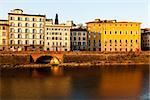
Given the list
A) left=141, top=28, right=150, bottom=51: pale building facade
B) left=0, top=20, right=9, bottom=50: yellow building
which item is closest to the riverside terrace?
left=0, top=20, right=9, bottom=50: yellow building

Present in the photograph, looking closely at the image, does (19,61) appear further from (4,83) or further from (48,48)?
(4,83)

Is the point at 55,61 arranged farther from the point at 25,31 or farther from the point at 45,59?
the point at 25,31

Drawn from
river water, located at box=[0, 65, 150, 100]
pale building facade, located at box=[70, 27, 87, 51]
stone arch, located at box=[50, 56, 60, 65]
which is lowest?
river water, located at box=[0, 65, 150, 100]

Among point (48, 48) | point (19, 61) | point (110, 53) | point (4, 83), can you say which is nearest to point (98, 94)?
point (4, 83)

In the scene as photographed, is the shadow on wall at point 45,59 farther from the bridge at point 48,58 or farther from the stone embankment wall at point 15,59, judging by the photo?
the stone embankment wall at point 15,59

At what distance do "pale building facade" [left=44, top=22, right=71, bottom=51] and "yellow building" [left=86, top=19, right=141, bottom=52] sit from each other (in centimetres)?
1082

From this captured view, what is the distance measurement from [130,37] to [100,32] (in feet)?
34.8

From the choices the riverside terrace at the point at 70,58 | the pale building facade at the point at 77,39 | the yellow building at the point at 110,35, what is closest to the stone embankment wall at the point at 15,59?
the riverside terrace at the point at 70,58

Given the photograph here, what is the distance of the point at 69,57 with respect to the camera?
9900 centimetres

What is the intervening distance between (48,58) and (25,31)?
34.1ft

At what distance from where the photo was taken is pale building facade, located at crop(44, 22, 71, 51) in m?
112

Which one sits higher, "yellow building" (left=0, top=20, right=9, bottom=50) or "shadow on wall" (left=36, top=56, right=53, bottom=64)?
"yellow building" (left=0, top=20, right=9, bottom=50)

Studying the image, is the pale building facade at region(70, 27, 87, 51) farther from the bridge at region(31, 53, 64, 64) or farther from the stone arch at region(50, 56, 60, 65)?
the stone arch at region(50, 56, 60, 65)

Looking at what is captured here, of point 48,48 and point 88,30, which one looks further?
point 88,30
